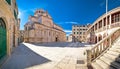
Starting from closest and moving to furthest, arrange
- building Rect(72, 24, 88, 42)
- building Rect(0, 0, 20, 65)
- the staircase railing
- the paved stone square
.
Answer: the paved stone square, the staircase railing, building Rect(0, 0, 20, 65), building Rect(72, 24, 88, 42)

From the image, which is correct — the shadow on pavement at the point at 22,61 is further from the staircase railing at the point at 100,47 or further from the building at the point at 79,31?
the building at the point at 79,31

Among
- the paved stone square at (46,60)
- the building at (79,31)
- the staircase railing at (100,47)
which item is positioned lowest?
the paved stone square at (46,60)

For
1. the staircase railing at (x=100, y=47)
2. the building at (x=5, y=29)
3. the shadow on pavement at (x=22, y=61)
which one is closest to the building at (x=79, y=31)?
the staircase railing at (x=100, y=47)

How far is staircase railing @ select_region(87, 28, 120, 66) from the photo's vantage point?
6825mm

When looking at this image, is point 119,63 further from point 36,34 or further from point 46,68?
point 36,34

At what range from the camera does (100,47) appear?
7656 mm

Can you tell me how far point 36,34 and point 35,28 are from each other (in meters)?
2.05

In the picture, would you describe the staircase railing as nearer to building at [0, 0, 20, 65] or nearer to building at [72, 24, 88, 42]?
building at [0, 0, 20, 65]

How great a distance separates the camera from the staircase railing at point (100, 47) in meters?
6.82

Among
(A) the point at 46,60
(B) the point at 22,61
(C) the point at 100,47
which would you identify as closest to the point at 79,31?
(C) the point at 100,47

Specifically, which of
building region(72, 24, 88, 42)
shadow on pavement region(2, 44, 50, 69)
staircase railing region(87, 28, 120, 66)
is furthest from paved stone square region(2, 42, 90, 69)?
building region(72, 24, 88, 42)

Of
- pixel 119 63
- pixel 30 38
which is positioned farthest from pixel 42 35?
pixel 119 63

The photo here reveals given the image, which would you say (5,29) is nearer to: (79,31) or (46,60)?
(46,60)

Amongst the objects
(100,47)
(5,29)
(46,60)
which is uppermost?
(5,29)
